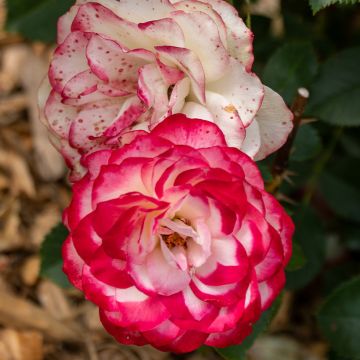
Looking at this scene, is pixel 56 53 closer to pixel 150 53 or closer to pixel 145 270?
pixel 150 53

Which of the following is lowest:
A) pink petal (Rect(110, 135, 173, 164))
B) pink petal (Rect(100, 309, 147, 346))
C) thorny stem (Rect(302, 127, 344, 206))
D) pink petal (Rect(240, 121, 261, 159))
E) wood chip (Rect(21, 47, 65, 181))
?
wood chip (Rect(21, 47, 65, 181))

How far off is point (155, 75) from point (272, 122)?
138 mm

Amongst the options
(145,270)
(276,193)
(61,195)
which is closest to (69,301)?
(61,195)

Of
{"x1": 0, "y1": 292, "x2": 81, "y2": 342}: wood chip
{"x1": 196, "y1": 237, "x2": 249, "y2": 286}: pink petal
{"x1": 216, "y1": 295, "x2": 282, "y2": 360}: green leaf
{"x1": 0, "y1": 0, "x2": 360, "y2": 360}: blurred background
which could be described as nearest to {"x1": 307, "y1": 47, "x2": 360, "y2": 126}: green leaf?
{"x1": 0, "y1": 0, "x2": 360, "y2": 360}: blurred background

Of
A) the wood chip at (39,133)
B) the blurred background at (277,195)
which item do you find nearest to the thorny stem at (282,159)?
the blurred background at (277,195)

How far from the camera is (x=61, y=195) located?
154 cm

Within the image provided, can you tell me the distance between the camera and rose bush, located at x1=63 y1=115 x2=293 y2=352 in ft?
2.16

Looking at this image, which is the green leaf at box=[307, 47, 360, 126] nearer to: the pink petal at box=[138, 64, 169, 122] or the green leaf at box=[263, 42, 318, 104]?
the green leaf at box=[263, 42, 318, 104]

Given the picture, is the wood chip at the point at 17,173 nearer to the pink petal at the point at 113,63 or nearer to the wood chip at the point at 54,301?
the wood chip at the point at 54,301

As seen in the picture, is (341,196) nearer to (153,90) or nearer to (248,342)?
(248,342)

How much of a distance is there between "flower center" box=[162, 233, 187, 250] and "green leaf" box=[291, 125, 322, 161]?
0.95 feet

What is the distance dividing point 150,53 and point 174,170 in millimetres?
135

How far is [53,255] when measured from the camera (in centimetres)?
105

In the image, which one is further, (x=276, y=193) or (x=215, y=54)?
(x=276, y=193)
